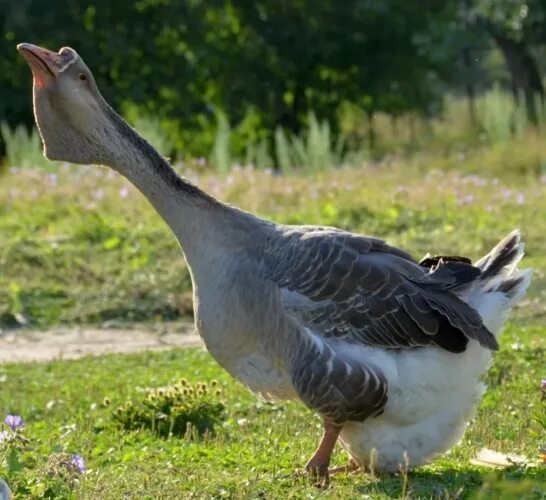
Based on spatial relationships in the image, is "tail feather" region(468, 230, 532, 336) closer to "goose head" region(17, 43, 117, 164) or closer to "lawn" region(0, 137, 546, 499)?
"lawn" region(0, 137, 546, 499)

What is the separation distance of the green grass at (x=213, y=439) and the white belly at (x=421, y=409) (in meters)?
0.14

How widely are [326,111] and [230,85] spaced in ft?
8.83

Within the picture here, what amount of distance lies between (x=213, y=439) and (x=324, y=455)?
140 centimetres

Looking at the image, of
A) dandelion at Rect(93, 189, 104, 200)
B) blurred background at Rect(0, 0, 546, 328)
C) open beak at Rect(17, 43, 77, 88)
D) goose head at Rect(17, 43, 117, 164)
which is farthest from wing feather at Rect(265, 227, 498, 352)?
dandelion at Rect(93, 189, 104, 200)

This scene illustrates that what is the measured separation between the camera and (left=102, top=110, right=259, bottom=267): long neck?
579cm

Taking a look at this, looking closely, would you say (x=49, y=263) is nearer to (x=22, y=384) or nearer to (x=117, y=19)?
(x=22, y=384)

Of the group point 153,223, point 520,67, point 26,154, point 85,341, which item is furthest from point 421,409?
point 520,67

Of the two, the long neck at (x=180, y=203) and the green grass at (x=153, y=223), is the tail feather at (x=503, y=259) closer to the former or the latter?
the long neck at (x=180, y=203)

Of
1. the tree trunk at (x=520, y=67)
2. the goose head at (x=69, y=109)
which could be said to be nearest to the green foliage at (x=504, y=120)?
the tree trunk at (x=520, y=67)

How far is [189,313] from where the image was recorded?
11.8 m

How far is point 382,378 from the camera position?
5488mm

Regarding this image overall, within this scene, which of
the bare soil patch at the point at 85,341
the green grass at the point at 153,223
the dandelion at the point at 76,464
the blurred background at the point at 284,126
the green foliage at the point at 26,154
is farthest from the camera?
the green foliage at the point at 26,154

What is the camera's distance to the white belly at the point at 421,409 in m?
5.54

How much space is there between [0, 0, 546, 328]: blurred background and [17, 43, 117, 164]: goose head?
21.8ft
